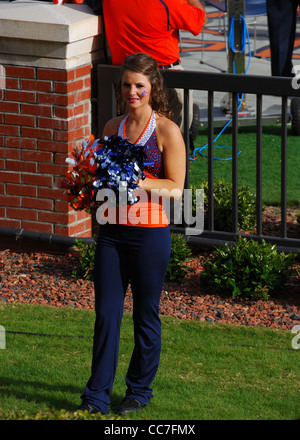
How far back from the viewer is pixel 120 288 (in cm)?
485

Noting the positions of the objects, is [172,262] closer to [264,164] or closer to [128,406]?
[128,406]

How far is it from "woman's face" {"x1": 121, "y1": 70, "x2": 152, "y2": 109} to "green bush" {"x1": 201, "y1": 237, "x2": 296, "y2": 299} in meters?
2.05

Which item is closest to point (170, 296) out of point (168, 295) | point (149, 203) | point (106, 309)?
point (168, 295)

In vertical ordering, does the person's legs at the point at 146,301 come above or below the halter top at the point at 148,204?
below

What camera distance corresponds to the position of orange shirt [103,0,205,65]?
7523 mm

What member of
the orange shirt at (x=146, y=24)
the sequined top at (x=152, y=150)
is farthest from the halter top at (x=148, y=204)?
the orange shirt at (x=146, y=24)

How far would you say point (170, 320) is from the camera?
6.24 meters

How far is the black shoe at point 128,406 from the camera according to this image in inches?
193

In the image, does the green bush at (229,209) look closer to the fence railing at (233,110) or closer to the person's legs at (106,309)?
the fence railing at (233,110)

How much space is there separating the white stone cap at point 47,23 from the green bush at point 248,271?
2.00 meters

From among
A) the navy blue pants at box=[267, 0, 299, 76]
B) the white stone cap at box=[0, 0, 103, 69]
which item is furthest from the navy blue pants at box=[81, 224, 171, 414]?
the navy blue pants at box=[267, 0, 299, 76]

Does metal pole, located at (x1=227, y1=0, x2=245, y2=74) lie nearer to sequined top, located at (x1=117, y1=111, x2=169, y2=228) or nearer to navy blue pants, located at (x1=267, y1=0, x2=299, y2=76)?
navy blue pants, located at (x1=267, y1=0, x2=299, y2=76)
